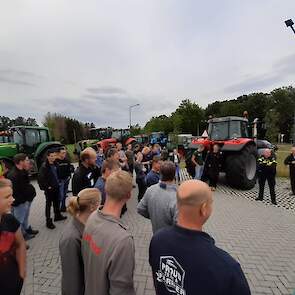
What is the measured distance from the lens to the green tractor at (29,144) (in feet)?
41.9

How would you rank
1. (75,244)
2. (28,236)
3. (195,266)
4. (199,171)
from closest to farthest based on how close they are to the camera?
1. (195,266)
2. (75,244)
3. (28,236)
4. (199,171)

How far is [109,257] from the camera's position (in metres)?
1.93

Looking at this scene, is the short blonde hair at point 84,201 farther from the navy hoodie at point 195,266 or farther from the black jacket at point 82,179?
the black jacket at point 82,179

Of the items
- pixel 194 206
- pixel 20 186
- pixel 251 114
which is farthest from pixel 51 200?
pixel 251 114

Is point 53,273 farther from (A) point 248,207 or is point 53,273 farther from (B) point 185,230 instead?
(A) point 248,207

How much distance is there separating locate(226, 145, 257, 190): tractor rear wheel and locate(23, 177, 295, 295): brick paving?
116 cm

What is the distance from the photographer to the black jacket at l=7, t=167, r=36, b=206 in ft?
17.2

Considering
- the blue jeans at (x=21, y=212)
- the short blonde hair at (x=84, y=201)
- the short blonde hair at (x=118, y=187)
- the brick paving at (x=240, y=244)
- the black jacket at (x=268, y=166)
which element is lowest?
the brick paving at (x=240, y=244)

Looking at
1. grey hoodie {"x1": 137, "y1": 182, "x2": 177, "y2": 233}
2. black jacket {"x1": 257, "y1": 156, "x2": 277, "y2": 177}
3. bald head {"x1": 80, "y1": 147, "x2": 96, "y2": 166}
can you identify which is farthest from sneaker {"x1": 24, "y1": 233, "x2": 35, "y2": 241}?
black jacket {"x1": 257, "y1": 156, "x2": 277, "y2": 177}

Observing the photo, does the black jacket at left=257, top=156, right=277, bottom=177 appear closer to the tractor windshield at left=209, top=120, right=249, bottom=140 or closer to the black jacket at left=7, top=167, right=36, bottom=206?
the tractor windshield at left=209, top=120, right=249, bottom=140

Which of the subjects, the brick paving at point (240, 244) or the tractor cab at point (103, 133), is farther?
the tractor cab at point (103, 133)

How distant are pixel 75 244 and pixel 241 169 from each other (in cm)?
818

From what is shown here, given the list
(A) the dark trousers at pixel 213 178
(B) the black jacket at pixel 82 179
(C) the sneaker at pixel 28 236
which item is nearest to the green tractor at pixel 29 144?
(A) the dark trousers at pixel 213 178

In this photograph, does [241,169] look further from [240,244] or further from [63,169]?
[63,169]
